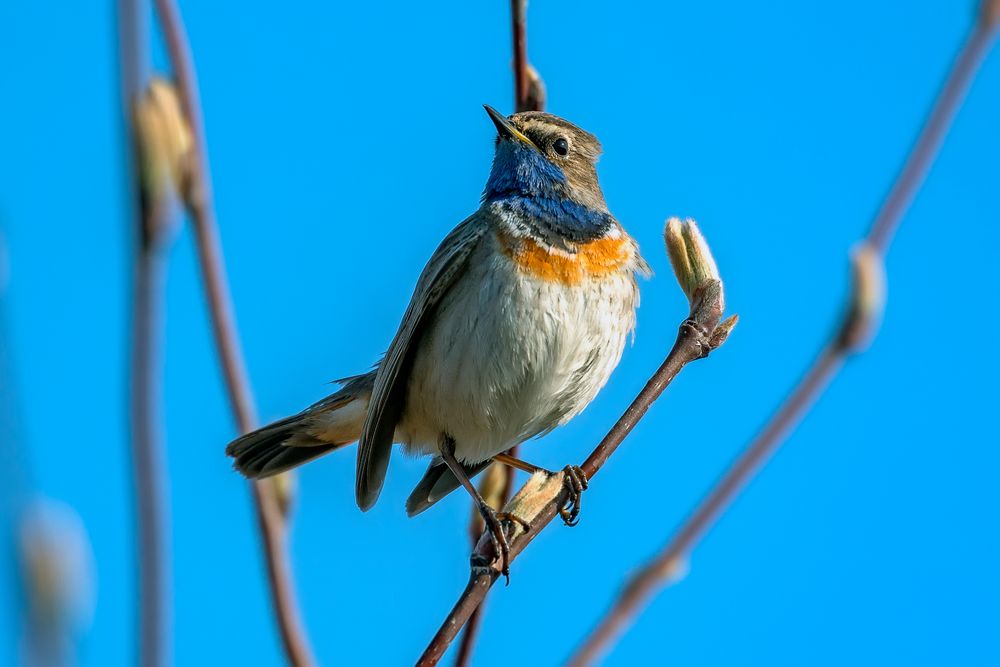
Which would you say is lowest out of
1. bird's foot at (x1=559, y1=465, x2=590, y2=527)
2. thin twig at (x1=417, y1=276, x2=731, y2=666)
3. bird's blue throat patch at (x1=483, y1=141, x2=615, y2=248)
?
thin twig at (x1=417, y1=276, x2=731, y2=666)

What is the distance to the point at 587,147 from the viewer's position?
731 cm

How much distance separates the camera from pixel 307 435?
6.92 m

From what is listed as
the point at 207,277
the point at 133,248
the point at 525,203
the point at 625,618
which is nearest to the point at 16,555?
the point at 133,248

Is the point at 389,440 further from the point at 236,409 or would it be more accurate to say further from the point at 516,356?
the point at 236,409

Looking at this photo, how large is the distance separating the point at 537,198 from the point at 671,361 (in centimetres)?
334

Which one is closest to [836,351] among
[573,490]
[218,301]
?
[218,301]

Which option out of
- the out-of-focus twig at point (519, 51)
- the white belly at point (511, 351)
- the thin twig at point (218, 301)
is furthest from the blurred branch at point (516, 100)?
the white belly at point (511, 351)

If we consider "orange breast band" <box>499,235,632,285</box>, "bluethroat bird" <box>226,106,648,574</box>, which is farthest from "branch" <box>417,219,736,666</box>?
"orange breast band" <box>499,235,632,285</box>

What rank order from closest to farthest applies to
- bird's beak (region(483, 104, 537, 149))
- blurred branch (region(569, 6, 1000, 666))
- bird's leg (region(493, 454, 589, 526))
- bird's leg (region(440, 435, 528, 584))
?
blurred branch (region(569, 6, 1000, 666)), bird's leg (region(440, 435, 528, 584)), bird's leg (region(493, 454, 589, 526)), bird's beak (region(483, 104, 537, 149))

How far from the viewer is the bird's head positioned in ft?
22.1

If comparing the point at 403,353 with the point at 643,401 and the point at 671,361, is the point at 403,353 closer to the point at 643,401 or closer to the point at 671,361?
the point at 671,361

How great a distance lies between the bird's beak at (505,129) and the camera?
260 inches

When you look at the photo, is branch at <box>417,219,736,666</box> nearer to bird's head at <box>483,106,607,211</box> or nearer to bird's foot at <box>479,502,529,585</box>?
bird's foot at <box>479,502,529,585</box>

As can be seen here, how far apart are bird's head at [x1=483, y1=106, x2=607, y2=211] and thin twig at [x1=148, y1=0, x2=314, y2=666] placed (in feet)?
15.7
